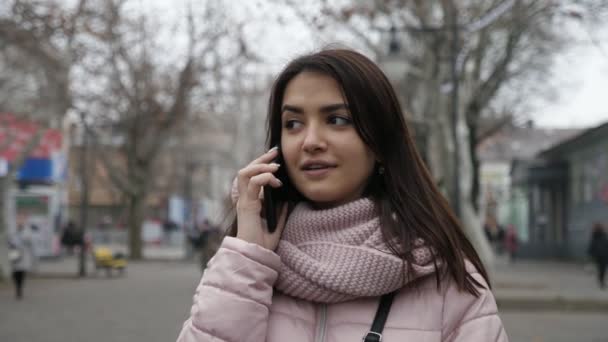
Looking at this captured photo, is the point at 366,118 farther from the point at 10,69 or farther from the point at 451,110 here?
the point at 10,69

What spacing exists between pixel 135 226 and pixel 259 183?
33726 millimetres

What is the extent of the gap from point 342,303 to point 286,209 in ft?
1.03

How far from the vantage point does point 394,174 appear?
83.8 inches

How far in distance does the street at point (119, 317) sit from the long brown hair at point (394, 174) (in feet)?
28.9

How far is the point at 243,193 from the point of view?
2145 millimetres

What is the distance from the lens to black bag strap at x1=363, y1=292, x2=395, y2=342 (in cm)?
191

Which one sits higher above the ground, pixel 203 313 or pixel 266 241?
pixel 266 241

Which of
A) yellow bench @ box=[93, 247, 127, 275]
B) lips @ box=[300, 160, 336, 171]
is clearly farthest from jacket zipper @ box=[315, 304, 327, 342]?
yellow bench @ box=[93, 247, 127, 275]

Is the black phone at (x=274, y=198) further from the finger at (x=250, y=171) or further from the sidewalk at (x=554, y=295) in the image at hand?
the sidewalk at (x=554, y=295)

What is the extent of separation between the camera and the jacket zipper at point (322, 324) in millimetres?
1987

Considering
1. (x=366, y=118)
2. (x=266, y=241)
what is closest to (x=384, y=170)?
(x=366, y=118)

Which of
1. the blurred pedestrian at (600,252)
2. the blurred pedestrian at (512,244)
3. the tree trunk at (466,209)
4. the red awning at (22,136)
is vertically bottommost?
the blurred pedestrian at (512,244)

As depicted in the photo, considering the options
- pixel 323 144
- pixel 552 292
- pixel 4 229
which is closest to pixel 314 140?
pixel 323 144

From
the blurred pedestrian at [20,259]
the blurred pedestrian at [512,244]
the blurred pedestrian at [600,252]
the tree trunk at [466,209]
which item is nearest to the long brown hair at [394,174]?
the blurred pedestrian at [20,259]
